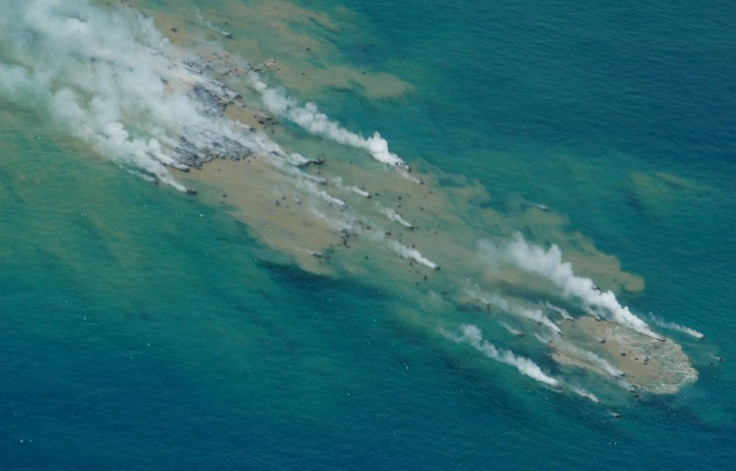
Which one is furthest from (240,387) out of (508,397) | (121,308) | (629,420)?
(629,420)

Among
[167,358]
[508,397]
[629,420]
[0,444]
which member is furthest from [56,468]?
[629,420]

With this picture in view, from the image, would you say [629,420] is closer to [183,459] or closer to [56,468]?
[183,459]

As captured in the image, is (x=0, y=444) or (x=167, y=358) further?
(x=167, y=358)

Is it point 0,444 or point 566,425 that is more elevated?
point 566,425

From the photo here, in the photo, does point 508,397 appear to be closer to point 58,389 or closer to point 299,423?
point 299,423

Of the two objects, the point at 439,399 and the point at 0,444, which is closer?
the point at 0,444

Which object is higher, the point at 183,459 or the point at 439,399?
the point at 439,399

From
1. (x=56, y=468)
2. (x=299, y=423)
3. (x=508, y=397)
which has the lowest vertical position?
(x=56, y=468)

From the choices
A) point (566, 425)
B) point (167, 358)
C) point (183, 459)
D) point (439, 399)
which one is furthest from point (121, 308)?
point (566, 425)
